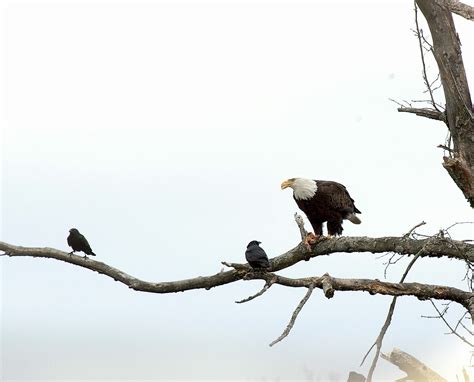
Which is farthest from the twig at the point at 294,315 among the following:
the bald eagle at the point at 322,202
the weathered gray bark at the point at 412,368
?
the weathered gray bark at the point at 412,368

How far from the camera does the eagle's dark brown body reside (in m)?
8.06

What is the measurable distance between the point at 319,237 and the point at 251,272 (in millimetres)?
1505

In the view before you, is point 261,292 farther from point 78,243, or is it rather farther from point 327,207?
point 78,243

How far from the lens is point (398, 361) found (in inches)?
354

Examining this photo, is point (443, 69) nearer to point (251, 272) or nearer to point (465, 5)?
point (465, 5)

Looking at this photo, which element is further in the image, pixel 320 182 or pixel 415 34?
pixel 320 182

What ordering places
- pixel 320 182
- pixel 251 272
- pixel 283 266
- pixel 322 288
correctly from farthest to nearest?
1. pixel 320 182
2. pixel 283 266
3. pixel 251 272
4. pixel 322 288

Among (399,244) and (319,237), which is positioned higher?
(319,237)

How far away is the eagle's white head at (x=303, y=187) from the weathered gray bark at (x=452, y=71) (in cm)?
227

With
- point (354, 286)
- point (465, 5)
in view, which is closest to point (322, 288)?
point (354, 286)

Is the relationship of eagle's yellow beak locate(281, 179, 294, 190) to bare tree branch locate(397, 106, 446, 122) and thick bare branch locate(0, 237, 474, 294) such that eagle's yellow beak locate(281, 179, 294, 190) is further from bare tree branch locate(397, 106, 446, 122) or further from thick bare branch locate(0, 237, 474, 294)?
bare tree branch locate(397, 106, 446, 122)

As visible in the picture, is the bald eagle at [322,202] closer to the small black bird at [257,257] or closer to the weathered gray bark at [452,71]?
the small black bird at [257,257]

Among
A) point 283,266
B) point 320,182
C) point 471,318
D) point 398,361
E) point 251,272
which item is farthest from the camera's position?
point 398,361

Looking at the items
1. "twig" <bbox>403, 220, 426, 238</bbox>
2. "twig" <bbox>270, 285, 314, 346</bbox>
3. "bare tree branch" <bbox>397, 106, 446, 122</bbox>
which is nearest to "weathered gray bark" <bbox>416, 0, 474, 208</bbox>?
"bare tree branch" <bbox>397, 106, 446, 122</bbox>
